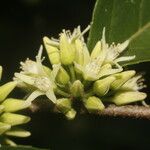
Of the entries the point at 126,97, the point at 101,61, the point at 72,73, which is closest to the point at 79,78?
the point at 72,73

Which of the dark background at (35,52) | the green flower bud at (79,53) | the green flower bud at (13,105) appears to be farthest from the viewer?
the dark background at (35,52)

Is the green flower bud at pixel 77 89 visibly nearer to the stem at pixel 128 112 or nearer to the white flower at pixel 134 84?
the stem at pixel 128 112

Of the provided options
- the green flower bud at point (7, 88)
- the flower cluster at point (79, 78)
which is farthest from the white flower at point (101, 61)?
the green flower bud at point (7, 88)

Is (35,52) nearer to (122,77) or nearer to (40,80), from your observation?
(40,80)

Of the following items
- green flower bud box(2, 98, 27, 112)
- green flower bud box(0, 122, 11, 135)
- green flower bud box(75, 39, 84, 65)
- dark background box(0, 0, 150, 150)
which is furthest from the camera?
dark background box(0, 0, 150, 150)

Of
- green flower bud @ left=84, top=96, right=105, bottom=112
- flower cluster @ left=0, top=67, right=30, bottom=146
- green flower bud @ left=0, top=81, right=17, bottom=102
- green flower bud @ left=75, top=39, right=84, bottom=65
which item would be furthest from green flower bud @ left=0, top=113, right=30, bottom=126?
green flower bud @ left=75, top=39, right=84, bottom=65

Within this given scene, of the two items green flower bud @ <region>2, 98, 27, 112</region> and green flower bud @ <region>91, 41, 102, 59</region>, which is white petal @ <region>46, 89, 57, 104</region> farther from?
green flower bud @ <region>91, 41, 102, 59</region>

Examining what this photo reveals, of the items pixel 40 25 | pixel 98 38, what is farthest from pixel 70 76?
pixel 40 25
